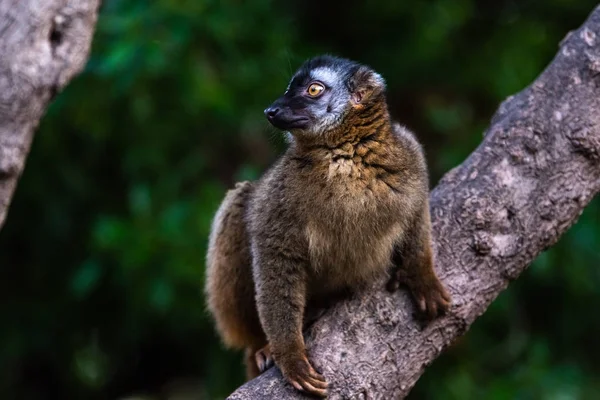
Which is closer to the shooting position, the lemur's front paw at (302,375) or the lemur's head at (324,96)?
the lemur's front paw at (302,375)

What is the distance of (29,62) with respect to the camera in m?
3.23

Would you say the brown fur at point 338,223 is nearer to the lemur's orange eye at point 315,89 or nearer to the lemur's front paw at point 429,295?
the lemur's front paw at point 429,295

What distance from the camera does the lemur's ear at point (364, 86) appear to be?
4.54 m

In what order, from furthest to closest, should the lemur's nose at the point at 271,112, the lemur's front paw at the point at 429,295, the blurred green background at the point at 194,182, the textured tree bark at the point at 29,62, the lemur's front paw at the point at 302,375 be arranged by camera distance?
1. the blurred green background at the point at 194,182
2. the lemur's front paw at the point at 429,295
3. the lemur's nose at the point at 271,112
4. the lemur's front paw at the point at 302,375
5. the textured tree bark at the point at 29,62

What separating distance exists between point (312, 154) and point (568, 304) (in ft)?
13.1

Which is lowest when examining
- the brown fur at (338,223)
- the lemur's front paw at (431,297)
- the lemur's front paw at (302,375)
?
the lemur's front paw at (302,375)

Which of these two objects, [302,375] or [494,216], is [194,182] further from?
[302,375]

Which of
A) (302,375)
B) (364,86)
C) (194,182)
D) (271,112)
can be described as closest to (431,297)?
(302,375)

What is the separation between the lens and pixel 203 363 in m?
7.65

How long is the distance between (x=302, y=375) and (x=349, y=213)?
0.79 meters

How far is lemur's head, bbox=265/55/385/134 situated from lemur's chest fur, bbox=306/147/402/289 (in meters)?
0.20

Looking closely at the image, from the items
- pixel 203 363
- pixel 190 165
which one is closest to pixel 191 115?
pixel 190 165

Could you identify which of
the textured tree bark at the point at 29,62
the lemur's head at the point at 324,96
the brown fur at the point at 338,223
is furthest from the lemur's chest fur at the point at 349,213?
the textured tree bark at the point at 29,62

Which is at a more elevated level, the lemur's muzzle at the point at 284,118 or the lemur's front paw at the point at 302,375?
the lemur's muzzle at the point at 284,118
